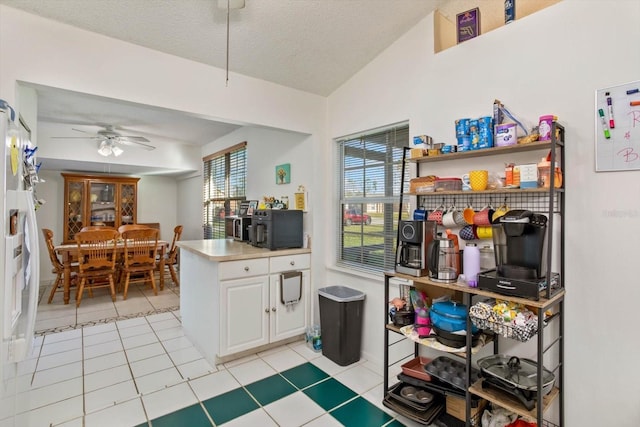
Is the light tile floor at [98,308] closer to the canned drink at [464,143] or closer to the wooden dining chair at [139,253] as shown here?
the wooden dining chair at [139,253]

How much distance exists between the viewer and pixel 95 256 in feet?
14.5

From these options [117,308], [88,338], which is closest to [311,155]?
[88,338]

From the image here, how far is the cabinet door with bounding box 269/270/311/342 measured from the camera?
9.69 feet

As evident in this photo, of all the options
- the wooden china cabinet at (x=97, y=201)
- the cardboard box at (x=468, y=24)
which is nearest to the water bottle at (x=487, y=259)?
the cardboard box at (x=468, y=24)

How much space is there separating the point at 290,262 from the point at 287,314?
0.50 meters

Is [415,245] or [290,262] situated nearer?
[415,245]

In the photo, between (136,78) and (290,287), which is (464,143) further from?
(136,78)

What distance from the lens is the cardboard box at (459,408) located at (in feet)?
5.92

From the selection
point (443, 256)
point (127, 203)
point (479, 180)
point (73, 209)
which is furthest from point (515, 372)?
point (73, 209)

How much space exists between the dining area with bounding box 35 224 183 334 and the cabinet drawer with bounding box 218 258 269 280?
2.04 m

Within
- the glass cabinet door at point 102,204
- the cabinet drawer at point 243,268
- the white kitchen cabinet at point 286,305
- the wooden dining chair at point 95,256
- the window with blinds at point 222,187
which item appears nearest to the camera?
the cabinet drawer at point 243,268

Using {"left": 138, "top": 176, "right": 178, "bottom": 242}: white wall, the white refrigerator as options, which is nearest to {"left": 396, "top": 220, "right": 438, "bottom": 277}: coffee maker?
the white refrigerator

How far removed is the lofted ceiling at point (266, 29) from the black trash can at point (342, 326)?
2.01m

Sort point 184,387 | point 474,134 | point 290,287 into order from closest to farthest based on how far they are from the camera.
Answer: point 474,134, point 184,387, point 290,287
